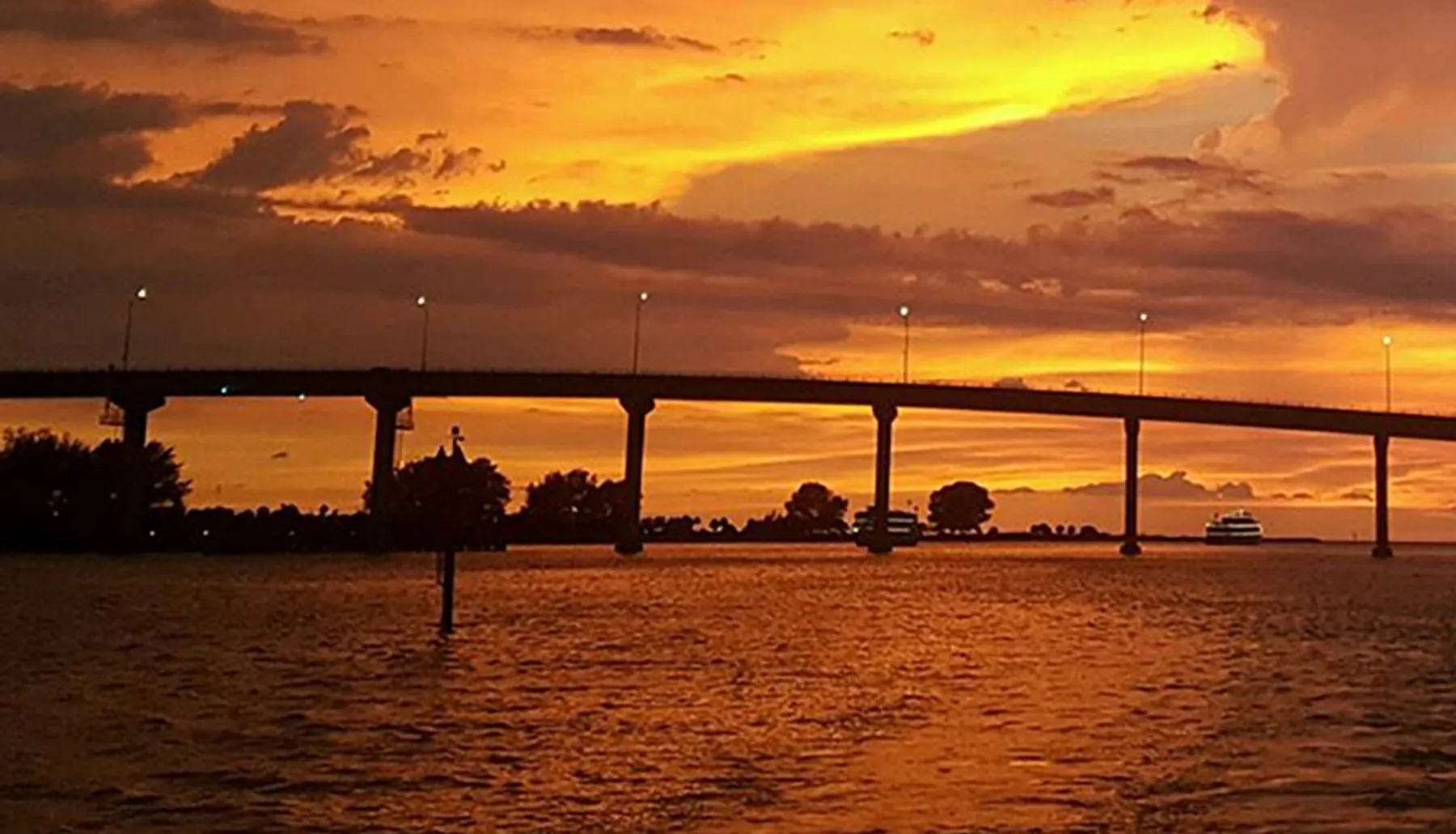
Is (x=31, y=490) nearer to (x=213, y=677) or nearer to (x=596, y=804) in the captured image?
(x=213, y=677)

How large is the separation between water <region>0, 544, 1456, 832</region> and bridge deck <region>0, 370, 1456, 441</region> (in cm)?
6634

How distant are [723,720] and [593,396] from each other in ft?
369

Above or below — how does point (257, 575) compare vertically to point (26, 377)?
below

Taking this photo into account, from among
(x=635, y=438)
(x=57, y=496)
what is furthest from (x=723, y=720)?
(x=57, y=496)

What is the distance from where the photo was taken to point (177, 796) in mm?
25891

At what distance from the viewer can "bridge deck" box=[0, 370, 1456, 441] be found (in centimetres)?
14488

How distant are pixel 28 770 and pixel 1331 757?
1902cm

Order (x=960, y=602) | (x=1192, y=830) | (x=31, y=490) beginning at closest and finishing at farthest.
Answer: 1. (x=1192, y=830)
2. (x=960, y=602)
3. (x=31, y=490)

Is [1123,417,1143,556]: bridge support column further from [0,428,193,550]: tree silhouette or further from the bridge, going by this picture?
[0,428,193,550]: tree silhouette

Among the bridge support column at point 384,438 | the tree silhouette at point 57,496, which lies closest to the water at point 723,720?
the bridge support column at point 384,438

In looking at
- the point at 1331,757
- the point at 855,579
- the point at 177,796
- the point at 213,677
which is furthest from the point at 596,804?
the point at 855,579

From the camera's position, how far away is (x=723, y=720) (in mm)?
35406

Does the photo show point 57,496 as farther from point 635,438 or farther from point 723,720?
point 723,720

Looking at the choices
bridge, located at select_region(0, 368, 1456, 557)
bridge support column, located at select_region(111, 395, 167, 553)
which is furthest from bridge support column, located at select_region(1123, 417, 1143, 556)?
bridge support column, located at select_region(111, 395, 167, 553)
